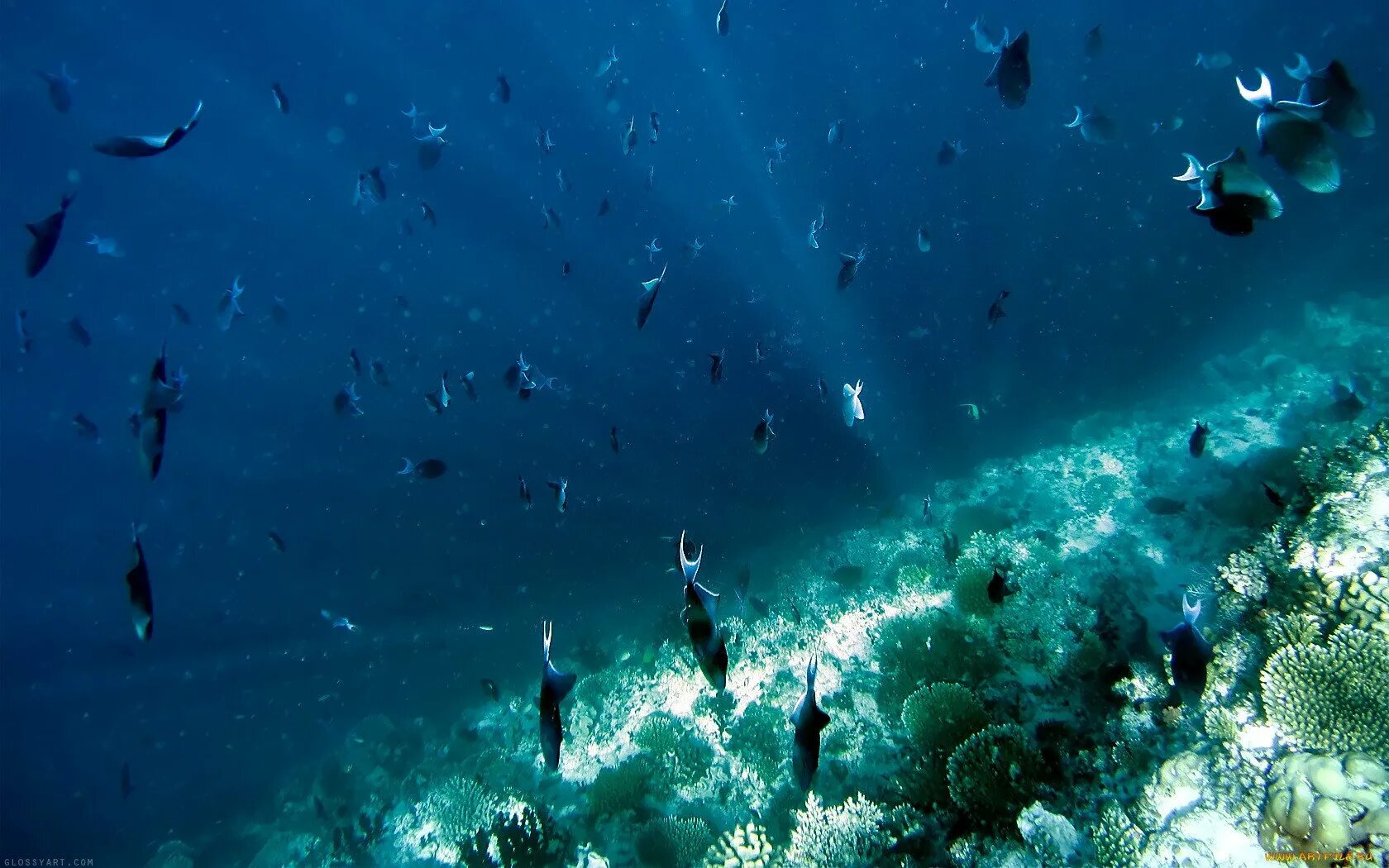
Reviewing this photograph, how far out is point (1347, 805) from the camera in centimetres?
248

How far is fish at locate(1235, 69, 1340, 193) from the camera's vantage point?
8.51 feet

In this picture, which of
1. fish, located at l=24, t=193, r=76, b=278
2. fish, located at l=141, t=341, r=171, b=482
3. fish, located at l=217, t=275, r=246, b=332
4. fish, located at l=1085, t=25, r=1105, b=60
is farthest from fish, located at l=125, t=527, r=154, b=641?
fish, located at l=1085, t=25, r=1105, b=60

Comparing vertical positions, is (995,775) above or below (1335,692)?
below

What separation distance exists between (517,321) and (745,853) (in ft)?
110

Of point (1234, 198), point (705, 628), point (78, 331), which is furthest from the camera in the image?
point (78, 331)

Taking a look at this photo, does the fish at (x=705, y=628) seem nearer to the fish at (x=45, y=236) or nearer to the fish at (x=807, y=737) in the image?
the fish at (x=807, y=737)

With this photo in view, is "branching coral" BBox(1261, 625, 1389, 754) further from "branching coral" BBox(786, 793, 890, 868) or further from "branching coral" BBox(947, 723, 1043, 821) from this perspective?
"branching coral" BBox(786, 793, 890, 868)

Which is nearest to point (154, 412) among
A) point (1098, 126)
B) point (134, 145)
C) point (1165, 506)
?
point (134, 145)

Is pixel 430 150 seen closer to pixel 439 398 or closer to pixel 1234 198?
pixel 439 398

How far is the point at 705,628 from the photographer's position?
85.0 inches

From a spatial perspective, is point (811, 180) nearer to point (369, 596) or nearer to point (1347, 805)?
→ point (369, 596)

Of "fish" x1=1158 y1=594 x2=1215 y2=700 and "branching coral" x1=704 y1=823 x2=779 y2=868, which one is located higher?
"fish" x1=1158 y1=594 x2=1215 y2=700

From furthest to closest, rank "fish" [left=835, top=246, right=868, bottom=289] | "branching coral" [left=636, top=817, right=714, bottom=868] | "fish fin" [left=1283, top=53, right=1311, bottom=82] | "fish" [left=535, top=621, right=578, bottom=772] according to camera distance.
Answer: "fish" [left=835, top=246, right=868, bottom=289], "branching coral" [left=636, top=817, right=714, bottom=868], "fish fin" [left=1283, top=53, right=1311, bottom=82], "fish" [left=535, top=621, right=578, bottom=772]

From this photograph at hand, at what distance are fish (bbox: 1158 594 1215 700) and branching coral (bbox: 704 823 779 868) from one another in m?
3.96
